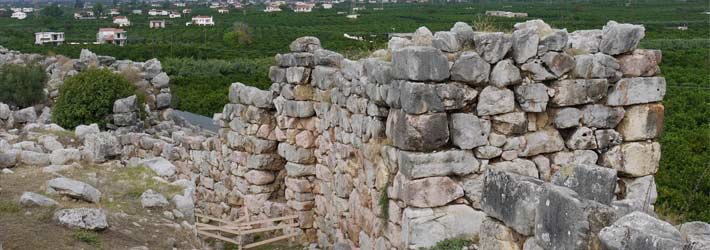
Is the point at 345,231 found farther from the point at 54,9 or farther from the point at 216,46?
the point at 54,9

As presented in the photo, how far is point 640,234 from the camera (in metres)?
3.57

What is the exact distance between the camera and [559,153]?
23.8 ft

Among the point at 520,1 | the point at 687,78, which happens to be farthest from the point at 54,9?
the point at 687,78

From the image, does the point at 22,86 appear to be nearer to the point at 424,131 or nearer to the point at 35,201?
the point at 35,201

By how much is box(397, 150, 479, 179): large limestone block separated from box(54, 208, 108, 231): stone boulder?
3319 mm

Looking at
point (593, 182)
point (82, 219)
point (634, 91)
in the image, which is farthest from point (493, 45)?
point (82, 219)

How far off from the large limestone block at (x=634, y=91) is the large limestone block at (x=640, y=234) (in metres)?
3.66

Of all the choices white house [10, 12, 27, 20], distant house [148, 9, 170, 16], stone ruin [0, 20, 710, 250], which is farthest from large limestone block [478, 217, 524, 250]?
white house [10, 12, 27, 20]

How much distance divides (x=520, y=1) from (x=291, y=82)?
31449mm

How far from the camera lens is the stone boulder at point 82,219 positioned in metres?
7.78

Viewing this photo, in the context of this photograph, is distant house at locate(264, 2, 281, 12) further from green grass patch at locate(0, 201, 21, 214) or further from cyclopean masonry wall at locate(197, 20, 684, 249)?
Result: cyclopean masonry wall at locate(197, 20, 684, 249)

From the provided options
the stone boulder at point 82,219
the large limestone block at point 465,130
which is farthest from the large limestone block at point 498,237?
the stone boulder at point 82,219

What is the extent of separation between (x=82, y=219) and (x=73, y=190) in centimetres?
122

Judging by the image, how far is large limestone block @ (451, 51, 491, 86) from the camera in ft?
22.2
